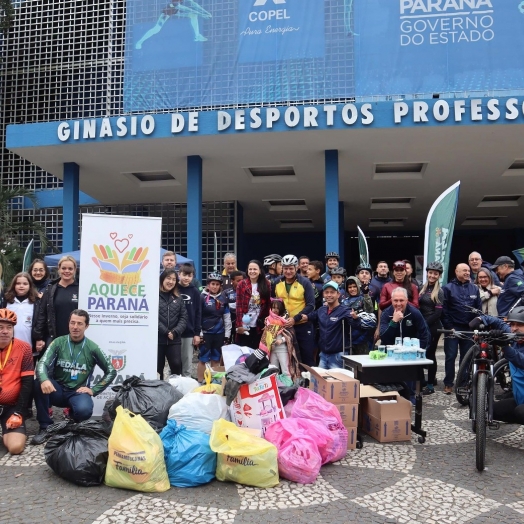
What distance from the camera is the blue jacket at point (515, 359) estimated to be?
4.05 m

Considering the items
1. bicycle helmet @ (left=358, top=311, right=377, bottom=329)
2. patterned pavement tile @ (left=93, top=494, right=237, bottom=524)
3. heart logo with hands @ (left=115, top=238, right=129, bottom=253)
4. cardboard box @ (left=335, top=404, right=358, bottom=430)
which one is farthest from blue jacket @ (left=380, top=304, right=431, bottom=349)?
heart logo with hands @ (left=115, top=238, right=129, bottom=253)

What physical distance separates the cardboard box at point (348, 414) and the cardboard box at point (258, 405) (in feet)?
1.87

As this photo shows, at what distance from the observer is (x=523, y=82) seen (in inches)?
429

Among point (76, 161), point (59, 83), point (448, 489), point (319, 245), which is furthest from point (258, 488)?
point (319, 245)

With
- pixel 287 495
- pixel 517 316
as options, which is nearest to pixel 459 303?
pixel 517 316

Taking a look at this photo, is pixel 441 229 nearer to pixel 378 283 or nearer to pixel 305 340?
pixel 378 283

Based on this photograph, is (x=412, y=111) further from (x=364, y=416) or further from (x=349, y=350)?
(x=364, y=416)

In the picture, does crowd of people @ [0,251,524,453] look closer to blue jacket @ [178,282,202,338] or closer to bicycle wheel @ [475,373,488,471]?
blue jacket @ [178,282,202,338]

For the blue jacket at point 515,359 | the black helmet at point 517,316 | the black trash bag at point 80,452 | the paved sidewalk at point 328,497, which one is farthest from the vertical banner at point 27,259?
the black helmet at point 517,316

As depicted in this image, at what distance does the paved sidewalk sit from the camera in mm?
3070

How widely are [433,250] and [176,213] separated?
992 cm

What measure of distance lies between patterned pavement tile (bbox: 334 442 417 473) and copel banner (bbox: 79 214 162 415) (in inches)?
82.8

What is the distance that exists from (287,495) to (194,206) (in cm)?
895

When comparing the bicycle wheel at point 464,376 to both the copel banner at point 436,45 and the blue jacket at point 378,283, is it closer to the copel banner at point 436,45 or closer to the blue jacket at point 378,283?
the blue jacket at point 378,283
